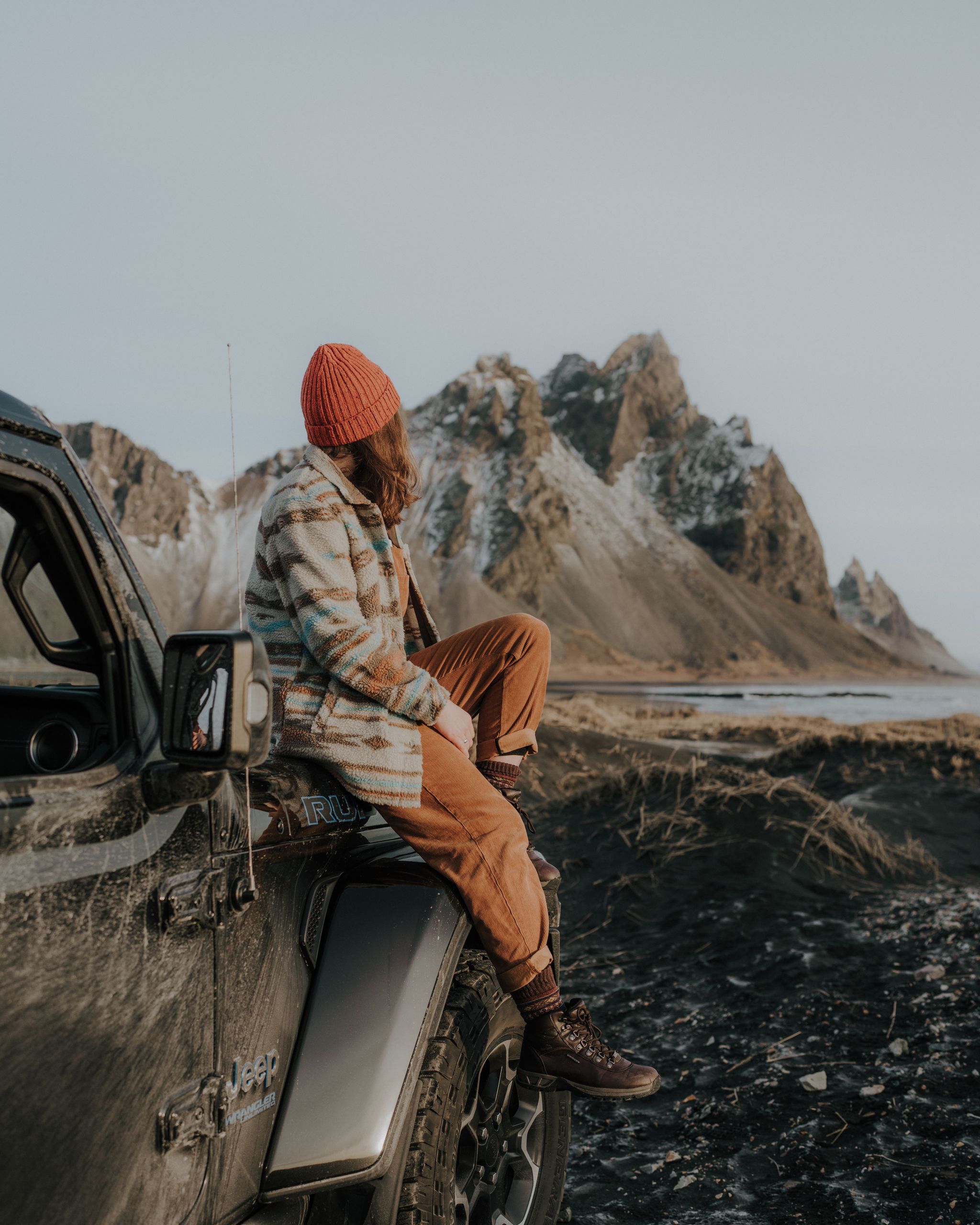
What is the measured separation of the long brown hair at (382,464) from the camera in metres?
2.55

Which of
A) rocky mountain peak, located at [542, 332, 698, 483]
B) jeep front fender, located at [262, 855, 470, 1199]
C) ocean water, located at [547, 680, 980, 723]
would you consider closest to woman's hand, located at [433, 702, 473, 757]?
jeep front fender, located at [262, 855, 470, 1199]

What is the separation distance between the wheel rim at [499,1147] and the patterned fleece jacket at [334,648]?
0.78 m

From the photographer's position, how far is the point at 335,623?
2.26m

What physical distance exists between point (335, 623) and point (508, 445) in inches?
2826

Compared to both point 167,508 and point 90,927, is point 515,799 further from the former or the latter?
point 167,508

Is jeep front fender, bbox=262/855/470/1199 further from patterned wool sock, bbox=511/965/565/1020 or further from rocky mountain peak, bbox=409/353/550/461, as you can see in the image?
rocky mountain peak, bbox=409/353/550/461

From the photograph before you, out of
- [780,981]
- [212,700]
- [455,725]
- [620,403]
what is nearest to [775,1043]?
[780,981]

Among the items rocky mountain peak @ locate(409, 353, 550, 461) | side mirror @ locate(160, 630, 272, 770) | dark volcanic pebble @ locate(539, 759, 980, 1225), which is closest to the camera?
side mirror @ locate(160, 630, 272, 770)

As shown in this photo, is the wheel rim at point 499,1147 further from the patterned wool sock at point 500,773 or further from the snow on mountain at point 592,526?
the snow on mountain at point 592,526

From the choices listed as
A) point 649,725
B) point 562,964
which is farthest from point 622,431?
point 562,964

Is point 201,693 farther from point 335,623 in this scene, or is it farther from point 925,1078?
point 925,1078

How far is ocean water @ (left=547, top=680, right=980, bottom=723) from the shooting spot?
4153cm

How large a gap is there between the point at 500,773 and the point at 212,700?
1.39 m

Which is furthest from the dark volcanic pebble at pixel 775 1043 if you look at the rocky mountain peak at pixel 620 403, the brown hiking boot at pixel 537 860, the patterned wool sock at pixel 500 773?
the rocky mountain peak at pixel 620 403
